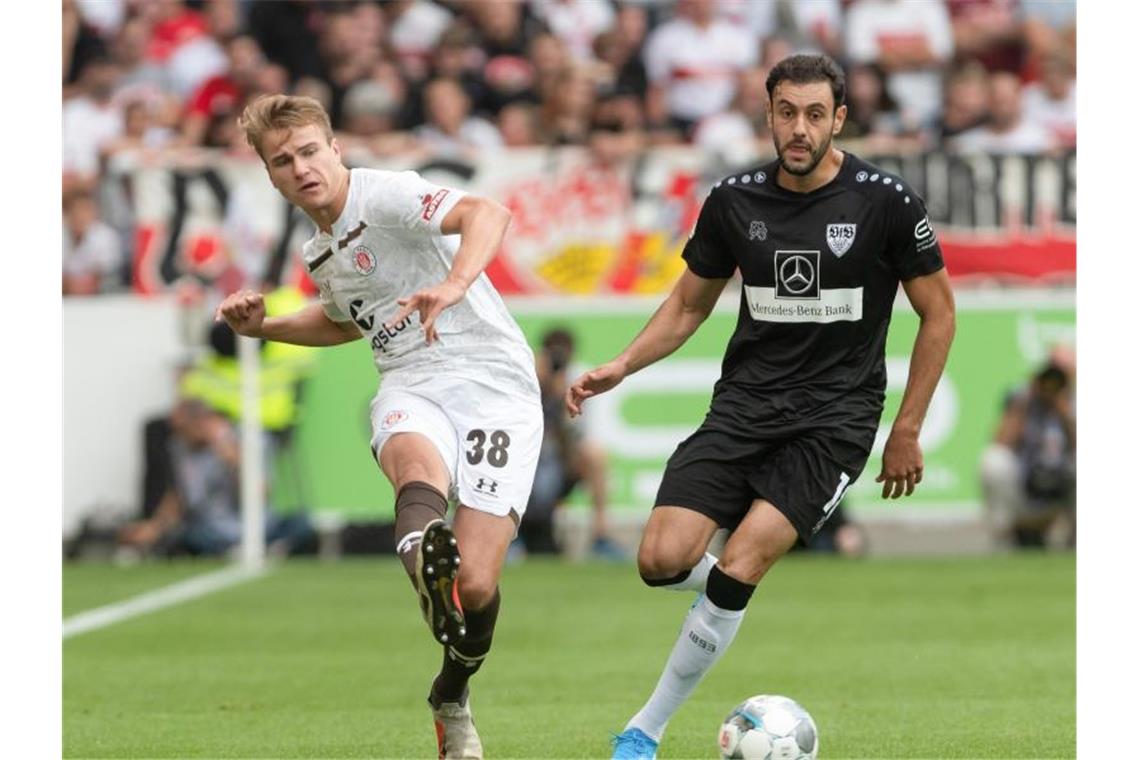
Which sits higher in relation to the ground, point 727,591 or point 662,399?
point 727,591

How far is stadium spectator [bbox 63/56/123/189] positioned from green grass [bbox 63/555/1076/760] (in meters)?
5.14

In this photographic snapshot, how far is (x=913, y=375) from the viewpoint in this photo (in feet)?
25.2

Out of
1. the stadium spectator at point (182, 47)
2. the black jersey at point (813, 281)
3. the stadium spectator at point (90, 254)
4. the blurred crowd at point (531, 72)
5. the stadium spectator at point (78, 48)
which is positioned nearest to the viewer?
the black jersey at point (813, 281)

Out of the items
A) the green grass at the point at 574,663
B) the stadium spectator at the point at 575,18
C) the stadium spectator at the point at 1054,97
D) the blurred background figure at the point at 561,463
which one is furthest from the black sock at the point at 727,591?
the stadium spectator at the point at 575,18

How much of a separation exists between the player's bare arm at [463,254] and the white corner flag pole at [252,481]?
9575mm

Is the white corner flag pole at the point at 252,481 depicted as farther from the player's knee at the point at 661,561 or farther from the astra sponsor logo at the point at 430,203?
the player's knee at the point at 661,561

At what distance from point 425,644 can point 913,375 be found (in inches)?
209

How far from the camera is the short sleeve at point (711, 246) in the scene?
7.94 m

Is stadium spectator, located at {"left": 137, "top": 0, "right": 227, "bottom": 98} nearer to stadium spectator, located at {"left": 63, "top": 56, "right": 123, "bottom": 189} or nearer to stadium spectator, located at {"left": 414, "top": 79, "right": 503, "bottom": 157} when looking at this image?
stadium spectator, located at {"left": 63, "top": 56, "right": 123, "bottom": 189}

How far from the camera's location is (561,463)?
17.1 meters

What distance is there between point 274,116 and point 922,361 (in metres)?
2.56

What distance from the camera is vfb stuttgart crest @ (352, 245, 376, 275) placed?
25.7ft

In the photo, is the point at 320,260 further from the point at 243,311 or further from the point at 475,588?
the point at 475,588

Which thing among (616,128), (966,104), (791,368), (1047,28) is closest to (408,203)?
(791,368)
